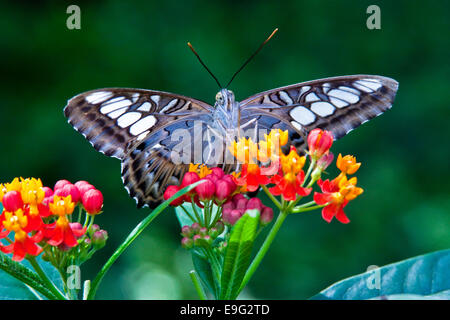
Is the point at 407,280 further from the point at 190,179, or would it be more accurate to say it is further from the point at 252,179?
the point at 190,179

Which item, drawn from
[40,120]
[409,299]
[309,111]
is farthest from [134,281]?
[409,299]

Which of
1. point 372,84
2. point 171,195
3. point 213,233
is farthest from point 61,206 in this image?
point 372,84

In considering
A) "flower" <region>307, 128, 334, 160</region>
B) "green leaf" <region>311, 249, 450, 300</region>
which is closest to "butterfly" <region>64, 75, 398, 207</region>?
"flower" <region>307, 128, 334, 160</region>

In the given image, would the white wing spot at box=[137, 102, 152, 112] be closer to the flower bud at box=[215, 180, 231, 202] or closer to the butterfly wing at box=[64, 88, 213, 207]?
the butterfly wing at box=[64, 88, 213, 207]

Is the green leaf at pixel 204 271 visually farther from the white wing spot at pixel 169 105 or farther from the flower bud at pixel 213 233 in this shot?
the white wing spot at pixel 169 105

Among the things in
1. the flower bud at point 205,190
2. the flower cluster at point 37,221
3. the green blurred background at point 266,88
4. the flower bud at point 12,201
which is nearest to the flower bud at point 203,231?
the flower bud at point 205,190
